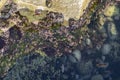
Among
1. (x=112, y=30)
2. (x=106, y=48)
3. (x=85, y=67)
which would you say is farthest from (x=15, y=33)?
(x=112, y=30)

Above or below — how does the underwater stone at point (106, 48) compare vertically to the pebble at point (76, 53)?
above

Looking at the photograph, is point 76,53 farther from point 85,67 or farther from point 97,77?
point 97,77

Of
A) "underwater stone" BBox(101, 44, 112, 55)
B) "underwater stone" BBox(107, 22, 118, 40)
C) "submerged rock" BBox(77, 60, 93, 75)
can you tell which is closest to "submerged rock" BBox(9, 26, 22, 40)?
"submerged rock" BBox(77, 60, 93, 75)

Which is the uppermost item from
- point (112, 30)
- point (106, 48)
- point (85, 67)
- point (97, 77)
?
point (112, 30)

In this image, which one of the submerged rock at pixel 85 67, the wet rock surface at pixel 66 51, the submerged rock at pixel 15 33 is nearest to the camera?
the submerged rock at pixel 15 33

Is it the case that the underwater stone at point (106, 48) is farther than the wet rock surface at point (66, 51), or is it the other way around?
the underwater stone at point (106, 48)

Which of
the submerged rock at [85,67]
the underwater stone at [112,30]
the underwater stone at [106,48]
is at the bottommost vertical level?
the submerged rock at [85,67]

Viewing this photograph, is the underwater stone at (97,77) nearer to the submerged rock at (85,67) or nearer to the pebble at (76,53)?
the submerged rock at (85,67)

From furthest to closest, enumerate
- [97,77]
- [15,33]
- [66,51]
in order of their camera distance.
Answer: [97,77] → [66,51] → [15,33]

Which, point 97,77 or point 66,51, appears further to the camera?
point 97,77

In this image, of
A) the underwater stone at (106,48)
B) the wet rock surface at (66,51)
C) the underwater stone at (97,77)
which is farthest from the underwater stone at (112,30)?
the underwater stone at (97,77)

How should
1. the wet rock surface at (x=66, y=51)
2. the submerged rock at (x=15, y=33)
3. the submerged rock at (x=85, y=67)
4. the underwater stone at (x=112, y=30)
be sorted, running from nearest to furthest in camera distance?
the submerged rock at (x=15, y=33) → the wet rock surface at (x=66, y=51) → the underwater stone at (x=112, y=30) → the submerged rock at (x=85, y=67)
